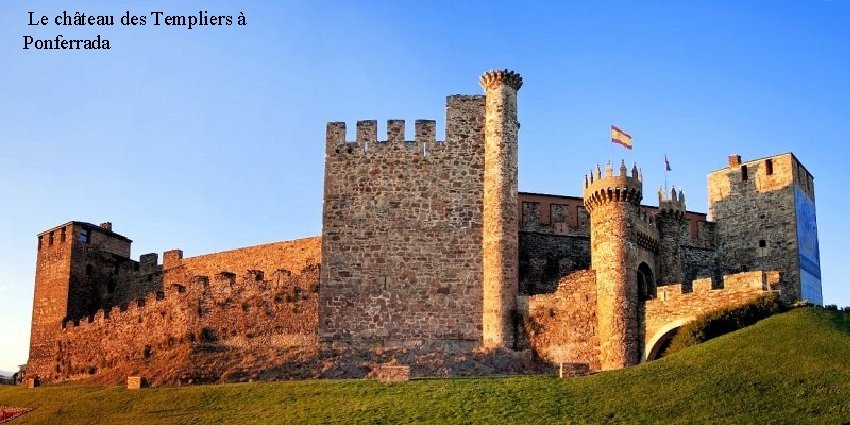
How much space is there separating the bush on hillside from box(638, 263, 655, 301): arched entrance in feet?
20.6

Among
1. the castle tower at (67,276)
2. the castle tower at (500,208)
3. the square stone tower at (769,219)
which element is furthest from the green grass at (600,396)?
the castle tower at (67,276)

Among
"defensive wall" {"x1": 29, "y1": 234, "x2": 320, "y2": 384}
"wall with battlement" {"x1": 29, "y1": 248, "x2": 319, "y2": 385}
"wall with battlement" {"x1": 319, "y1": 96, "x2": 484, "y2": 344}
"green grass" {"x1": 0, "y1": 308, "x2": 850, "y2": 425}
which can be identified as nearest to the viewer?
"green grass" {"x1": 0, "y1": 308, "x2": 850, "y2": 425}

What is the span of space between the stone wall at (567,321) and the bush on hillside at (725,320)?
464 cm

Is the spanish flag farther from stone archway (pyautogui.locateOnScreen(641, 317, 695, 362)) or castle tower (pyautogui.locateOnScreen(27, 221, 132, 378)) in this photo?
castle tower (pyautogui.locateOnScreen(27, 221, 132, 378))

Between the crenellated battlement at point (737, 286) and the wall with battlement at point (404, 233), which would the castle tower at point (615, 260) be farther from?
the wall with battlement at point (404, 233)

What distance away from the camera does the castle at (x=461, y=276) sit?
4916 centimetres

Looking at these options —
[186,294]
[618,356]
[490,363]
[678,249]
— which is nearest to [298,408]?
[490,363]

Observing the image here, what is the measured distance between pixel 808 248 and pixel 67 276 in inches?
1657

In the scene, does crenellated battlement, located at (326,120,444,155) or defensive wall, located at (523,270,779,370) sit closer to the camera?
defensive wall, located at (523,270,779,370)

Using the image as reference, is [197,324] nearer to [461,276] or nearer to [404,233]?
[404,233]

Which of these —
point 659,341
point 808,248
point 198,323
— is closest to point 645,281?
point 659,341

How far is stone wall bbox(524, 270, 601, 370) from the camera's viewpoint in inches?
1929

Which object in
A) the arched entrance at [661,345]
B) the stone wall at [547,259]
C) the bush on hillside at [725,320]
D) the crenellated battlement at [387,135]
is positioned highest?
the crenellated battlement at [387,135]

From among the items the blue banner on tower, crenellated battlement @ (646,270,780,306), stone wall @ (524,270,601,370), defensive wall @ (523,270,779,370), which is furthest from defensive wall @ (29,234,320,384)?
the blue banner on tower
